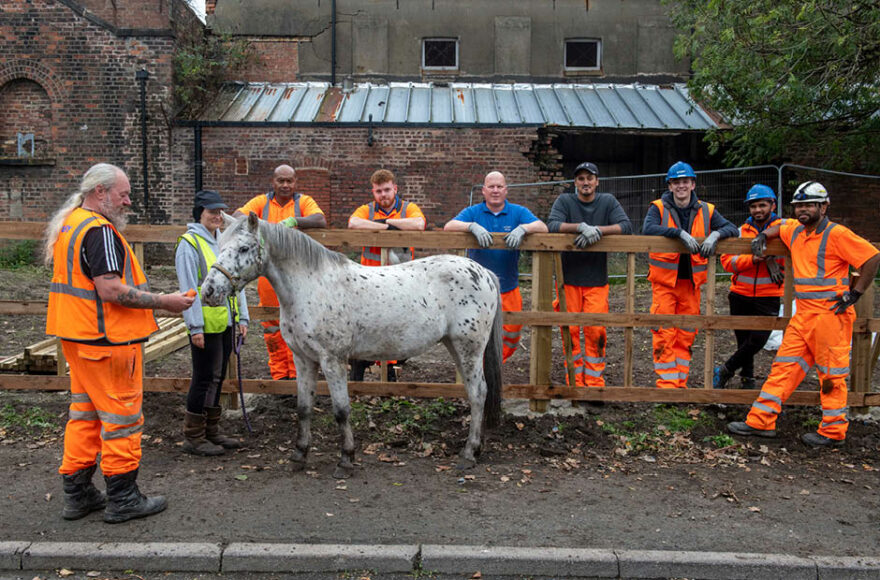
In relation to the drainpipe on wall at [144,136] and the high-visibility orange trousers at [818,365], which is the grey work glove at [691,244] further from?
the drainpipe on wall at [144,136]

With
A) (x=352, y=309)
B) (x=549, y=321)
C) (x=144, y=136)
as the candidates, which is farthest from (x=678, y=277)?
(x=144, y=136)

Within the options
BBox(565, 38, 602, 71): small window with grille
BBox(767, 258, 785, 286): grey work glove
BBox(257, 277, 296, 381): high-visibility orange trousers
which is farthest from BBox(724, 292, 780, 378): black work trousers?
BBox(565, 38, 602, 71): small window with grille

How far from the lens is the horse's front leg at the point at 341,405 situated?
478cm

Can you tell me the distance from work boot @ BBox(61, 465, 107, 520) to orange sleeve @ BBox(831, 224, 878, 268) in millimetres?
5593

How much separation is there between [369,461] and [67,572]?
6.94 feet

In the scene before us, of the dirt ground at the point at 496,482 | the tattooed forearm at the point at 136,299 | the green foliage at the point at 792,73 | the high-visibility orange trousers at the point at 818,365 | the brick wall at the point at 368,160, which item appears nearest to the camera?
the tattooed forearm at the point at 136,299

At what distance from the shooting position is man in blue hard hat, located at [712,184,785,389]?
6.37 meters

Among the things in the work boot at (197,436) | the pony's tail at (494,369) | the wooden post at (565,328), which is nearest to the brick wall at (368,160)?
the wooden post at (565,328)

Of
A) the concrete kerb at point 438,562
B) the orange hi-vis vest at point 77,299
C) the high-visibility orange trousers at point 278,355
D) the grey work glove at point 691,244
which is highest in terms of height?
the grey work glove at point 691,244

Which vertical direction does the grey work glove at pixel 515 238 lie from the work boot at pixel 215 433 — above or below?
above

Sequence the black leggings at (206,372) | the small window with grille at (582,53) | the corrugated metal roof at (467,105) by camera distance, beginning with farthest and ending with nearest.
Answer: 1. the small window with grille at (582,53)
2. the corrugated metal roof at (467,105)
3. the black leggings at (206,372)

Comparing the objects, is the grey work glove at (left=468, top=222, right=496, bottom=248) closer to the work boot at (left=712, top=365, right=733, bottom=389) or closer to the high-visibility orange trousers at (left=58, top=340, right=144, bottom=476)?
the high-visibility orange trousers at (left=58, top=340, right=144, bottom=476)

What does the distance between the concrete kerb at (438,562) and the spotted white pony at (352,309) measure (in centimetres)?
120

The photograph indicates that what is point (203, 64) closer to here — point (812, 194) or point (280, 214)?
point (280, 214)
